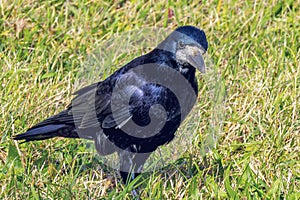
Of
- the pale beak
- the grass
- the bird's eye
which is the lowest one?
the grass

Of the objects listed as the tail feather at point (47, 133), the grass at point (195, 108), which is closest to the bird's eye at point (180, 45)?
the grass at point (195, 108)

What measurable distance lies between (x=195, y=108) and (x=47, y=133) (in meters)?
1.21

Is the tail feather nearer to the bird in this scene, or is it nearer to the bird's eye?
the bird

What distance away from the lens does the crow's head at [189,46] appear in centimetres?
426

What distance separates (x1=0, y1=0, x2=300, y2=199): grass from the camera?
446cm

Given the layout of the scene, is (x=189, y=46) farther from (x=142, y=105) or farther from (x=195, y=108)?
(x=195, y=108)

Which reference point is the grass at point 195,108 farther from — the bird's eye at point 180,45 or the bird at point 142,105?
the bird's eye at point 180,45

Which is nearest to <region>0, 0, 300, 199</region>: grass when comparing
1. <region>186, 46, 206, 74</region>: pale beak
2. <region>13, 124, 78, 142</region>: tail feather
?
<region>13, 124, 78, 142</region>: tail feather

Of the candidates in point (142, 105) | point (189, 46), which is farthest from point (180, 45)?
point (142, 105)

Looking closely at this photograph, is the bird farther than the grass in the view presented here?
No

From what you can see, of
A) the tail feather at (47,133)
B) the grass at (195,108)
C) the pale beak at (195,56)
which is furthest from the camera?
the tail feather at (47,133)

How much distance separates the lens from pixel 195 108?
5348 millimetres

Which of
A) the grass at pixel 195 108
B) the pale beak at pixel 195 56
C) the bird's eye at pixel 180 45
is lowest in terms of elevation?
the grass at pixel 195 108

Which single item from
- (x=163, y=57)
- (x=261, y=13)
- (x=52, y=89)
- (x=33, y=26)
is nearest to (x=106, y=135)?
(x=163, y=57)
